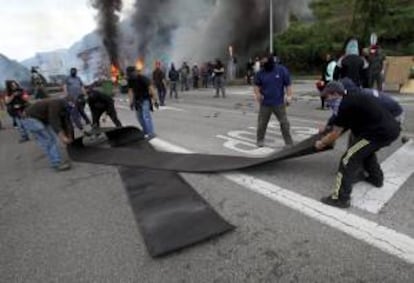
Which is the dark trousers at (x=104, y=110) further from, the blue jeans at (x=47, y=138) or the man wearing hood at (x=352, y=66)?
the man wearing hood at (x=352, y=66)

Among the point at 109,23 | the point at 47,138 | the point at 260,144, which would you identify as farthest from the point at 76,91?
the point at 109,23

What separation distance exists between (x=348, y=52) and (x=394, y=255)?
446 cm

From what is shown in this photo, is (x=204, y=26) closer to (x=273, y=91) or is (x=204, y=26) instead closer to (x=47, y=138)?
(x=273, y=91)

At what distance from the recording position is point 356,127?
4523 millimetres

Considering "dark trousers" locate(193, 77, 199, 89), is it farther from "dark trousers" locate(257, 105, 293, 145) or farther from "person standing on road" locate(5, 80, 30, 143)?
"dark trousers" locate(257, 105, 293, 145)

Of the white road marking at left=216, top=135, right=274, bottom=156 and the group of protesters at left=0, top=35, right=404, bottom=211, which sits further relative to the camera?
the white road marking at left=216, top=135, right=274, bottom=156

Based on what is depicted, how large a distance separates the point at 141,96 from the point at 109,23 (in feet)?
137

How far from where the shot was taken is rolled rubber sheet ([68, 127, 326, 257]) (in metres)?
3.96

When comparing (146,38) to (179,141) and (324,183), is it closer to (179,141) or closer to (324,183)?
(179,141)

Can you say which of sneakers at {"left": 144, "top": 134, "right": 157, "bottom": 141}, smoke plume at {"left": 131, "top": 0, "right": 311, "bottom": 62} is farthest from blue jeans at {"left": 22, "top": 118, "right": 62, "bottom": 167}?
smoke plume at {"left": 131, "top": 0, "right": 311, "bottom": 62}

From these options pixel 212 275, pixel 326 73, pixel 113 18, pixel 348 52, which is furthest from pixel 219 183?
pixel 113 18

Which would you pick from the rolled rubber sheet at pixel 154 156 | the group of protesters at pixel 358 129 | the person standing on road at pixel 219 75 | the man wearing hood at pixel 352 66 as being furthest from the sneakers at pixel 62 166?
the person standing on road at pixel 219 75

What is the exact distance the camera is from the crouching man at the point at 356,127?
436 cm

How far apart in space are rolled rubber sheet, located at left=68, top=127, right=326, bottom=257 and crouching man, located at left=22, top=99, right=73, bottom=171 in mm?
510
